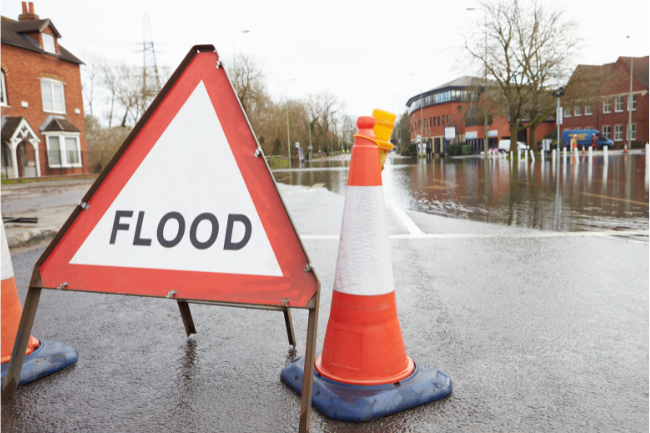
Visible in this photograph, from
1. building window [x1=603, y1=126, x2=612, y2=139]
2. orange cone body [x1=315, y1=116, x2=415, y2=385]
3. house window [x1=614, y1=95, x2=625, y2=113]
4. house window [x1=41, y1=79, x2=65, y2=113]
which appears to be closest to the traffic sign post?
orange cone body [x1=315, y1=116, x2=415, y2=385]

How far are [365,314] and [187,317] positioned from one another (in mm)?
1373

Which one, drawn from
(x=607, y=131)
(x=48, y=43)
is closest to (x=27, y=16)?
(x=48, y=43)

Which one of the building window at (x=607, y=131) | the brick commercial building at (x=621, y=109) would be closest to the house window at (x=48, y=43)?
the brick commercial building at (x=621, y=109)

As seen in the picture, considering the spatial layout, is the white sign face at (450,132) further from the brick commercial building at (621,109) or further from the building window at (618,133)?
the building window at (618,133)

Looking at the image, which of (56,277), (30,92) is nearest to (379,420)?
(56,277)

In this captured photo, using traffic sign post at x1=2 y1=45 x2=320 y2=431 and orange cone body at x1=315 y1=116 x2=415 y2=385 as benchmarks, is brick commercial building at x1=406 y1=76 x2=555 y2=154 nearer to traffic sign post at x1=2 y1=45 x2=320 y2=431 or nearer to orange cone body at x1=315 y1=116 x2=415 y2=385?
orange cone body at x1=315 y1=116 x2=415 y2=385

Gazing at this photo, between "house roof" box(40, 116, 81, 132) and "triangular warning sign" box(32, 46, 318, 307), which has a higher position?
"house roof" box(40, 116, 81, 132)

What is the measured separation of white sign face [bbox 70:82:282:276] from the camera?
2244 millimetres

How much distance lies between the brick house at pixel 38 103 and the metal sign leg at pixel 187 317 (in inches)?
1252

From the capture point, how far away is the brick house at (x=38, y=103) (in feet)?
99.1

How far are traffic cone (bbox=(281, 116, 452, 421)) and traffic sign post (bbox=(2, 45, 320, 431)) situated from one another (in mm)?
434

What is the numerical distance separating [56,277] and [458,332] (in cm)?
247

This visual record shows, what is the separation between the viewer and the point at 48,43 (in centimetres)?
3356

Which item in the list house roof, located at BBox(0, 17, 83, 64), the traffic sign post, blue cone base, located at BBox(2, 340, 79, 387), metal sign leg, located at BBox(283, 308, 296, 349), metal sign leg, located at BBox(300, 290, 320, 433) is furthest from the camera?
house roof, located at BBox(0, 17, 83, 64)
